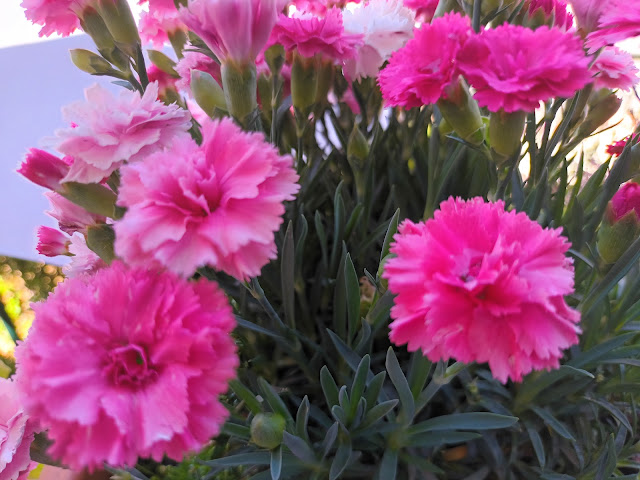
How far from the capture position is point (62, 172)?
339mm

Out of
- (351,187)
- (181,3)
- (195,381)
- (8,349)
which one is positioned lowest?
(8,349)

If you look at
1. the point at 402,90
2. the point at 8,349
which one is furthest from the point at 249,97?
the point at 8,349

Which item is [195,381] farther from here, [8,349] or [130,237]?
[8,349]

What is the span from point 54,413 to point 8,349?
2.59 feet

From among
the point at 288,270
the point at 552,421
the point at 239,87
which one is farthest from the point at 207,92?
the point at 552,421

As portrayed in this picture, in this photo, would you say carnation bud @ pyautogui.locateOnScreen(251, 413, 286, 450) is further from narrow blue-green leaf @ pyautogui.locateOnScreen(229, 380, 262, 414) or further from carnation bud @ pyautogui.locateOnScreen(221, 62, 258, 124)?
carnation bud @ pyautogui.locateOnScreen(221, 62, 258, 124)

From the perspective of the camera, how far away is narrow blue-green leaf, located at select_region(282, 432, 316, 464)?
318 millimetres

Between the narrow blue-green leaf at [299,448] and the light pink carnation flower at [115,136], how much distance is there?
8.4 inches

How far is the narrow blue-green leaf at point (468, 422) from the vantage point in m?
0.33

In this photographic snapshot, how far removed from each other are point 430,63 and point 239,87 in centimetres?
14

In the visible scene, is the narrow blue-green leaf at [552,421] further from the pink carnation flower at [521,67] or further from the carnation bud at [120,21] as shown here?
the carnation bud at [120,21]

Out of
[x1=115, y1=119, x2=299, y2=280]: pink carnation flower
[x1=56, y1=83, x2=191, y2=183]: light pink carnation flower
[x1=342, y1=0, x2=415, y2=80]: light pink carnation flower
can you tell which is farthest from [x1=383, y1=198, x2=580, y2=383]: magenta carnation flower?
[x1=342, y1=0, x2=415, y2=80]: light pink carnation flower

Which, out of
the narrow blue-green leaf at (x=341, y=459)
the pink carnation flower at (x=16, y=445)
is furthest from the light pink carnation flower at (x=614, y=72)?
the pink carnation flower at (x=16, y=445)

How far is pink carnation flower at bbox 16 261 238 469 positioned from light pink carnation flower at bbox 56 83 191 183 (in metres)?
0.08
